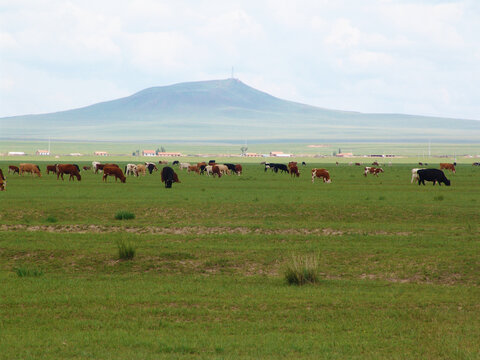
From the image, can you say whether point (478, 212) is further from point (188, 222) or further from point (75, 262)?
point (75, 262)

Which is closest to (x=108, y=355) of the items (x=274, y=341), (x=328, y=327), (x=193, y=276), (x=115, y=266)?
(x=274, y=341)

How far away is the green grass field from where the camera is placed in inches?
394

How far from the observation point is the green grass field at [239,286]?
1001 centimetres

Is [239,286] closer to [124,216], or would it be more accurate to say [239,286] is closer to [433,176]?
[124,216]

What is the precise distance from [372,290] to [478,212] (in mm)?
16245

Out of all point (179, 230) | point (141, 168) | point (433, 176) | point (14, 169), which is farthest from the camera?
point (14, 169)

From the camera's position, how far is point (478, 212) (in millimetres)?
28344

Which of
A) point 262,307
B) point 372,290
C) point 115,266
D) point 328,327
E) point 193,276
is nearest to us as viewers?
point 328,327

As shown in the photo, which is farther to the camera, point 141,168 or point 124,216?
point 141,168

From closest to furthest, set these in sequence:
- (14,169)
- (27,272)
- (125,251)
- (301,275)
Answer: (301,275), (27,272), (125,251), (14,169)

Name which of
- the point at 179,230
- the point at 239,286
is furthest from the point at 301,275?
the point at 179,230

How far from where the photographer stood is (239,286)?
1438 cm

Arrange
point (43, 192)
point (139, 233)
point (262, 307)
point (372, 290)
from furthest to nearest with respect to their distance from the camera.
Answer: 1. point (43, 192)
2. point (139, 233)
3. point (372, 290)
4. point (262, 307)

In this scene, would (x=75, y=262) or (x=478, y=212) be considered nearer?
(x=75, y=262)
